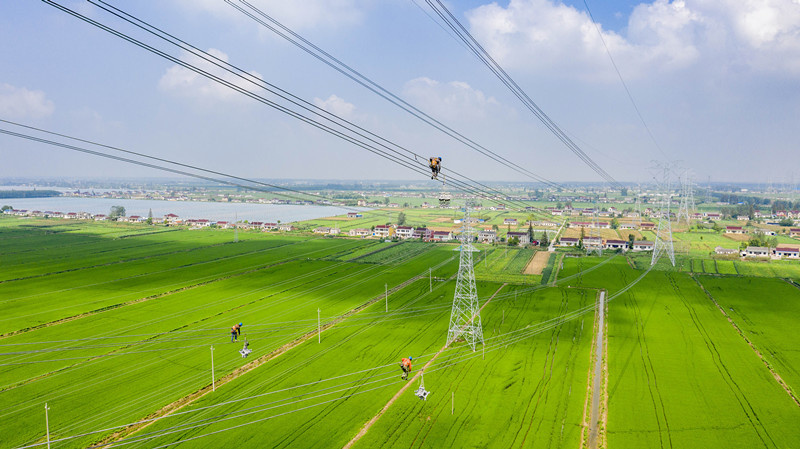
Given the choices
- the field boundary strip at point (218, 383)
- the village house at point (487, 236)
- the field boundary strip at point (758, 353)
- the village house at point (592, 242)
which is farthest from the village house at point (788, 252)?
the field boundary strip at point (218, 383)

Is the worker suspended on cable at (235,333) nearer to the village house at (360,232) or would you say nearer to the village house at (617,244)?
the village house at (360,232)

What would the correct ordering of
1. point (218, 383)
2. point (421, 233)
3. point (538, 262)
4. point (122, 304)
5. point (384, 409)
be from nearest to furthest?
point (384, 409), point (218, 383), point (122, 304), point (538, 262), point (421, 233)

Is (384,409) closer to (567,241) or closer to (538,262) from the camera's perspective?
(538,262)

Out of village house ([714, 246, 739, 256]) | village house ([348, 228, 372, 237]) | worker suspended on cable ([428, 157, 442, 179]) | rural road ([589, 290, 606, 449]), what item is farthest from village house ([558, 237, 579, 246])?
worker suspended on cable ([428, 157, 442, 179])

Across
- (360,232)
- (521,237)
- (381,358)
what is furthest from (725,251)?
(381,358)

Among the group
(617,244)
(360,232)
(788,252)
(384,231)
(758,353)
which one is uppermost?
(788,252)

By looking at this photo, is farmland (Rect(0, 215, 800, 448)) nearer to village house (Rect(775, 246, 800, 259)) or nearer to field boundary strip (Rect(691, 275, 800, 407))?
field boundary strip (Rect(691, 275, 800, 407))
